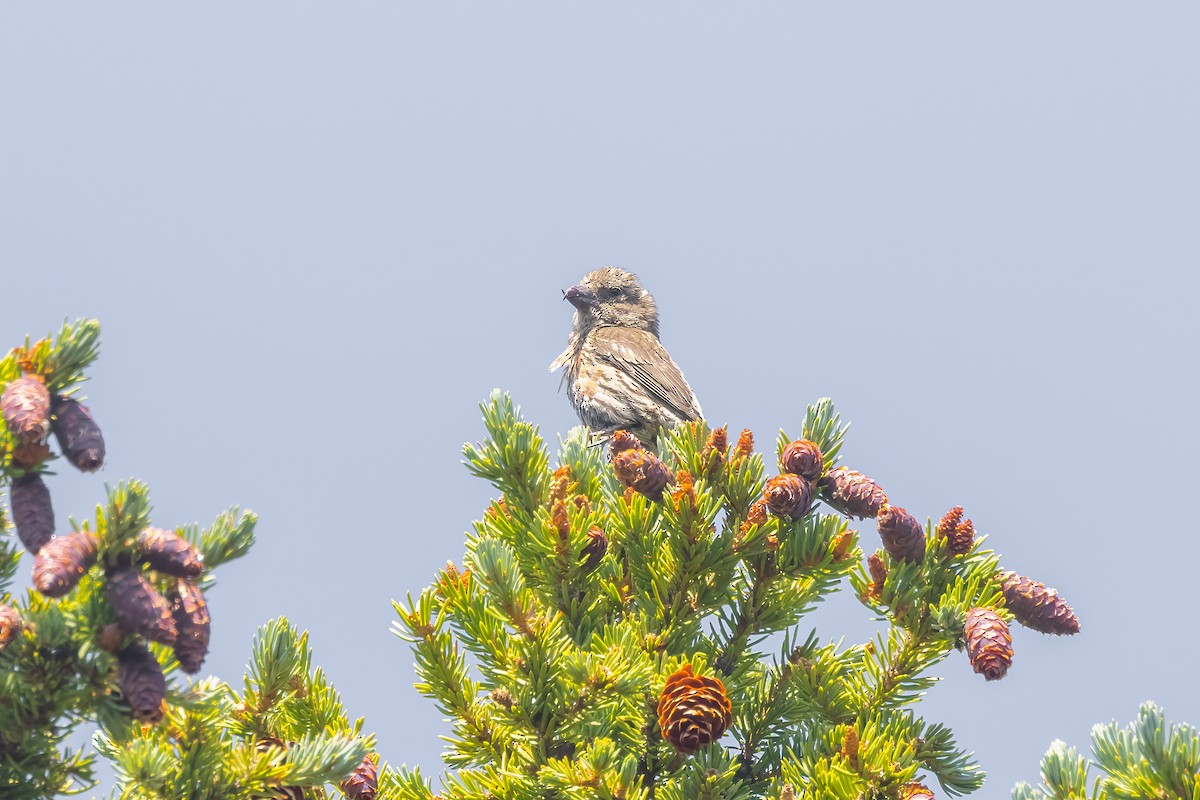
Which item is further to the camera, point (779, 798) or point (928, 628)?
point (928, 628)

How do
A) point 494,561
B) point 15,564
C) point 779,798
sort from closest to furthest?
point 15,564 < point 779,798 < point 494,561

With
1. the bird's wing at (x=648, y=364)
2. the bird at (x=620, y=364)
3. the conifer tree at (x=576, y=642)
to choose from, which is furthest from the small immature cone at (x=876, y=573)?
the bird's wing at (x=648, y=364)

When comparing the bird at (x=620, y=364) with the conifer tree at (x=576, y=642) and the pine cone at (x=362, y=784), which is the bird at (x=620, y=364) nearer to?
the conifer tree at (x=576, y=642)

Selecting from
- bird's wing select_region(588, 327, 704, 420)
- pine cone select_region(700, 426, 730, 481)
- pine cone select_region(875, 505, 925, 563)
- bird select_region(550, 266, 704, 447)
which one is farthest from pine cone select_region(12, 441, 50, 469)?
bird's wing select_region(588, 327, 704, 420)

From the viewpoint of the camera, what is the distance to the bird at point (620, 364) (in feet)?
25.4

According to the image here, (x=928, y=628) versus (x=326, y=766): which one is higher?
(x=928, y=628)

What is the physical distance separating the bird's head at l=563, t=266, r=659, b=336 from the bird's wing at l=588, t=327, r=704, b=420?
0.29 m

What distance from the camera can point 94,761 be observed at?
7.86ft

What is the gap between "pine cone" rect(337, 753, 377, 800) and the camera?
297 centimetres

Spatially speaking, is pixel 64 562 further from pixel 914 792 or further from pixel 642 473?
pixel 914 792

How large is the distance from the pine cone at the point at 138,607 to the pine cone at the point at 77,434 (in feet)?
0.71

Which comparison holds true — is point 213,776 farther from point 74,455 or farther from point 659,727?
point 659,727

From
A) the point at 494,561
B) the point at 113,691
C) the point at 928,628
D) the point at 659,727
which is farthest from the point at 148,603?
the point at 928,628

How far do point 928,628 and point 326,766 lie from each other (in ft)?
5.20
